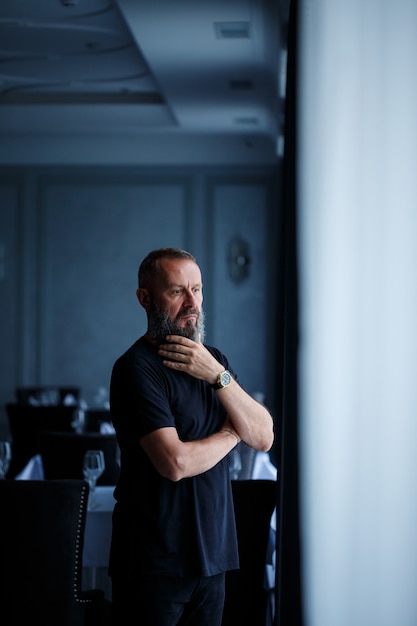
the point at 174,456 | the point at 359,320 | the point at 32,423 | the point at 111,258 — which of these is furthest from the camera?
the point at 111,258

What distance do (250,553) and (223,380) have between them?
1072 millimetres

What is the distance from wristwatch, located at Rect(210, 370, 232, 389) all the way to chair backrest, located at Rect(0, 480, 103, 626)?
1.01 m

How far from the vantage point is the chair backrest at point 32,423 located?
19.7 ft

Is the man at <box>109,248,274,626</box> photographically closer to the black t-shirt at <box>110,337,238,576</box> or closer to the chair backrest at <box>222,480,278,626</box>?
the black t-shirt at <box>110,337,238,576</box>

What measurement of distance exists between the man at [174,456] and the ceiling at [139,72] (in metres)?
3.40

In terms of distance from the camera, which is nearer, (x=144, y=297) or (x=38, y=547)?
(x=144, y=297)

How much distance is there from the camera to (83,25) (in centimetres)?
631

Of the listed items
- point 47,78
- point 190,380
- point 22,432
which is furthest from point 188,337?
point 47,78

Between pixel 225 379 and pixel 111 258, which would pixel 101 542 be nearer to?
pixel 225 379

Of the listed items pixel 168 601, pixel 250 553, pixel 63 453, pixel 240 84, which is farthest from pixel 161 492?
pixel 240 84

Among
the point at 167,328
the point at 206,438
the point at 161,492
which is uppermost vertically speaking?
the point at 167,328

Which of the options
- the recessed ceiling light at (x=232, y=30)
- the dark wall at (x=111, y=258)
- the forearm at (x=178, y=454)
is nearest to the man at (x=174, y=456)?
the forearm at (x=178, y=454)

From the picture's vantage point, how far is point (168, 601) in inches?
78.6

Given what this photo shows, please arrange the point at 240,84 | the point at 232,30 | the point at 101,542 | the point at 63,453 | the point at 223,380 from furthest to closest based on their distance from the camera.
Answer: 1. the point at 240,84
2. the point at 232,30
3. the point at 63,453
4. the point at 101,542
5. the point at 223,380
